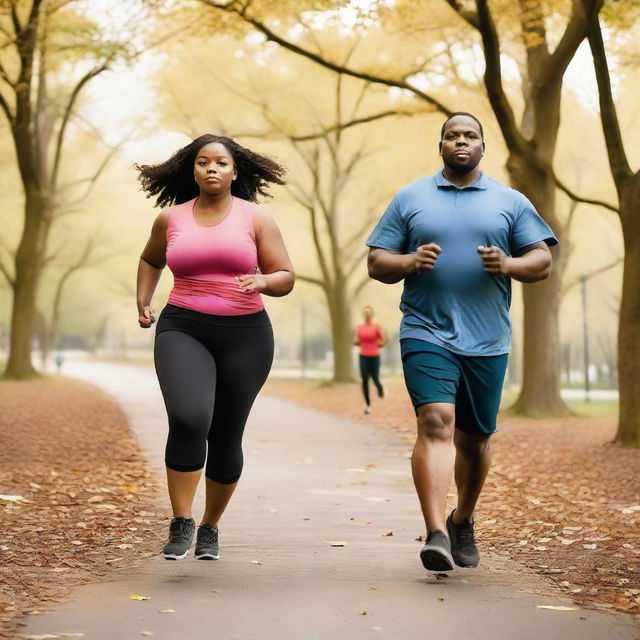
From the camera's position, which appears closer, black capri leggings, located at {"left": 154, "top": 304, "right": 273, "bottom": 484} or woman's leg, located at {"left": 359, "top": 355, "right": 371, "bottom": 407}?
black capri leggings, located at {"left": 154, "top": 304, "right": 273, "bottom": 484}

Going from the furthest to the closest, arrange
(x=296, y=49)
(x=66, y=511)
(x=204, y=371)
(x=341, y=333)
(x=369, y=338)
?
(x=341, y=333) → (x=369, y=338) → (x=296, y=49) → (x=66, y=511) → (x=204, y=371)

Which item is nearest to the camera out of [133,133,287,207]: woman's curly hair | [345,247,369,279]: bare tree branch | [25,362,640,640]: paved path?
[25,362,640,640]: paved path

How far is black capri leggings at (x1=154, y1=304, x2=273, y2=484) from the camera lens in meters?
5.44

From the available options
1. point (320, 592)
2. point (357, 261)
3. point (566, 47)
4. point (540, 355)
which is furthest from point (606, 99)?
point (357, 261)

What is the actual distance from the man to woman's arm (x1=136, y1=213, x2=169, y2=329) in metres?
1.08

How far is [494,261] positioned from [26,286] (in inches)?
1029

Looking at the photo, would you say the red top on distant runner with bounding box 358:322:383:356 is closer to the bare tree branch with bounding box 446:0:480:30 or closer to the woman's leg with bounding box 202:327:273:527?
the bare tree branch with bounding box 446:0:480:30

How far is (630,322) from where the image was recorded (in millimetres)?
12141

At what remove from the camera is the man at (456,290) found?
17.4 feet

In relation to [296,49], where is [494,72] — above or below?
below

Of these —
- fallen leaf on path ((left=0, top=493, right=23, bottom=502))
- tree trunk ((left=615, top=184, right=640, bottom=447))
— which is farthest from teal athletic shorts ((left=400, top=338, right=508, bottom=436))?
tree trunk ((left=615, top=184, right=640, bottom=447))

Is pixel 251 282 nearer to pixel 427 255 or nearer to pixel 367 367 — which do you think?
pixel 427 255

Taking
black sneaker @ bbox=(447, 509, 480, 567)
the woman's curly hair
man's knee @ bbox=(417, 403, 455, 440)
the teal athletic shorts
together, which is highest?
the woman's curly hair

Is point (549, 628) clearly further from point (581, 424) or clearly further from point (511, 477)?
point (581, 424)
